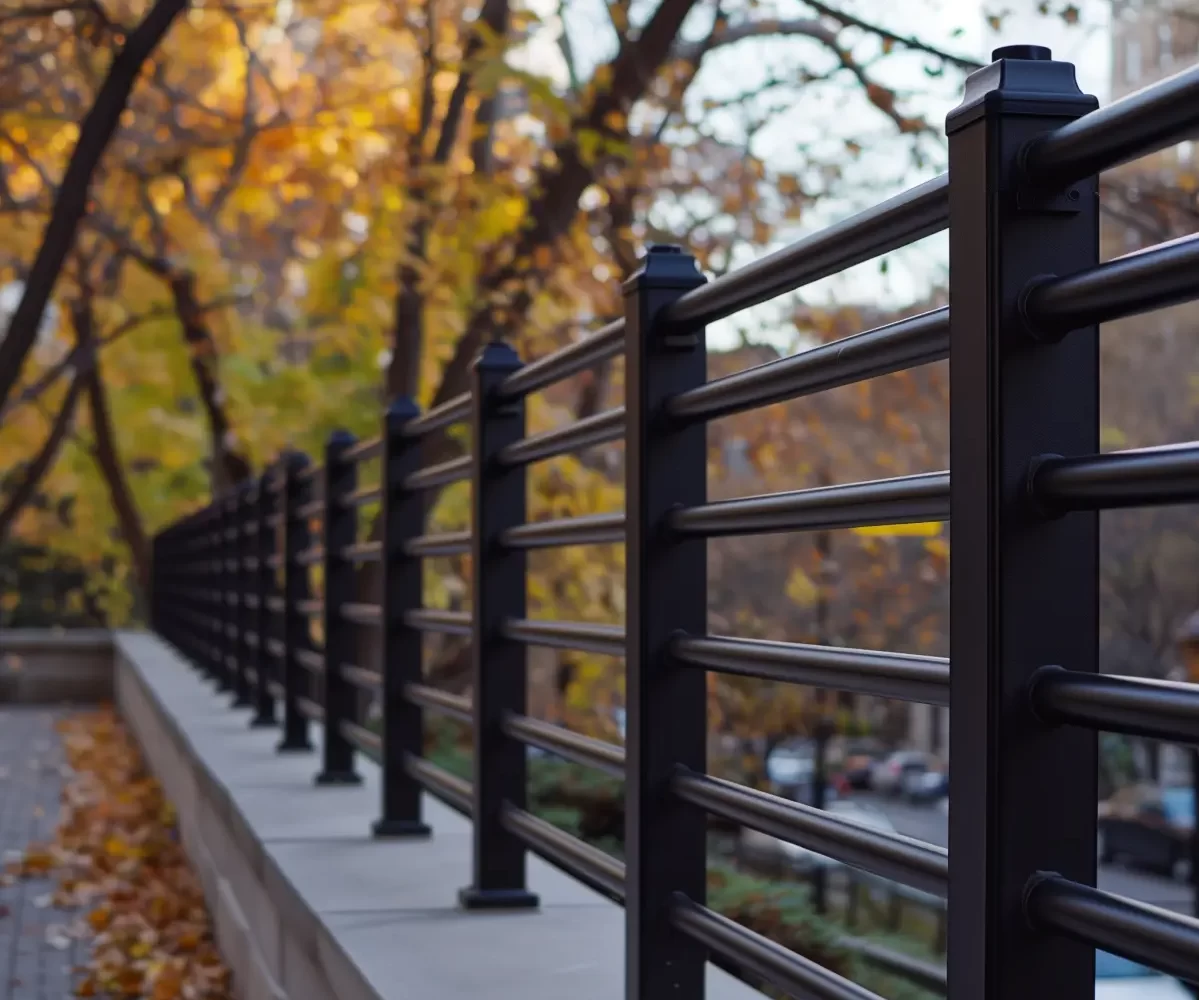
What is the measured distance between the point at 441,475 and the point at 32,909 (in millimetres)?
3480

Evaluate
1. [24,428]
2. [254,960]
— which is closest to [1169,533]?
[24,428]

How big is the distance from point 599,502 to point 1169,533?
64.5 ft

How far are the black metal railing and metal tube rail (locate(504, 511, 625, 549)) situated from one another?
0.01m

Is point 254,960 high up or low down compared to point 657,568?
down

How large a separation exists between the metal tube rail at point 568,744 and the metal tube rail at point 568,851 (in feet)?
0.53

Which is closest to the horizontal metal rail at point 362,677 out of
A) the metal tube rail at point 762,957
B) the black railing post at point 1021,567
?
the metal tube rail at point 762,957

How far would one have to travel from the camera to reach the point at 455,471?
4.74 metres

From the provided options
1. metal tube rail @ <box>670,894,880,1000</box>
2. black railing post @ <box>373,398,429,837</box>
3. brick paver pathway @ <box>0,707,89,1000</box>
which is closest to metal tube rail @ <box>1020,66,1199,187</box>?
metal tube rail @ <box>670,894,880,1000</box>

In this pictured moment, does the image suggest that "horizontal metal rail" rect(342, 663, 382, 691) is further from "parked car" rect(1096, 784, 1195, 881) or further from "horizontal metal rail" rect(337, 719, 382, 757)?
"parked car" rect(1096, 784, 1195, 881)

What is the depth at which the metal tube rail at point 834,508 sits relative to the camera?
6.23 ft

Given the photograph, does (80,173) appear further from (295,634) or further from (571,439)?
(571,439)

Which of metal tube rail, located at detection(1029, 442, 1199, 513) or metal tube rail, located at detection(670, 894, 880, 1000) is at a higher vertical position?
metal tube rail, located at detection(1029, 442, 1199, 513)

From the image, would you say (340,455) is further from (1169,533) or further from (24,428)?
(1169,533)

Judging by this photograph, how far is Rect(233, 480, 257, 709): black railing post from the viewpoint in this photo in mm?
10289
